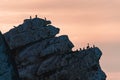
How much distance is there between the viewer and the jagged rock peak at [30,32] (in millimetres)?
153000

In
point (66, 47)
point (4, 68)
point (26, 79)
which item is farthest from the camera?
point (66, 47)

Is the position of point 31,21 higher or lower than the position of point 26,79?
higher

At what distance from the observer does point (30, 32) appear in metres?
156

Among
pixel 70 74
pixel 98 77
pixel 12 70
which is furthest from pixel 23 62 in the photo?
pixel 12 70

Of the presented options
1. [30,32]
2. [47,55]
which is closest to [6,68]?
[47,55]

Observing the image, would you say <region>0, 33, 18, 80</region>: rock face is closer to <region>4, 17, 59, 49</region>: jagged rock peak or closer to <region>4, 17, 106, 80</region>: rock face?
<region>4, 17, 106, 80</region>: rock face

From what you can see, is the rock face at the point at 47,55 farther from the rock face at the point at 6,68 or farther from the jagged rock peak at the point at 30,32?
the rock face at the point at 6,68

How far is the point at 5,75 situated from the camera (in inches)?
591

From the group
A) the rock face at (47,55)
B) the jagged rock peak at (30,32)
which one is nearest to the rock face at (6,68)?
the rock face at (47,55)

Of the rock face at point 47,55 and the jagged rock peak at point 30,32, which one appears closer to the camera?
the rock face at point 47,55

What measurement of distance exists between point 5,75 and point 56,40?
139731 millimetres

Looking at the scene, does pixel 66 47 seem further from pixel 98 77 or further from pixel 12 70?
pixel 12 70

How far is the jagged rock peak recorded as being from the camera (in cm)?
15300

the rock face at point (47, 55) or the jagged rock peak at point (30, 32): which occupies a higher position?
the jagged rock peak at point (30, 32)
